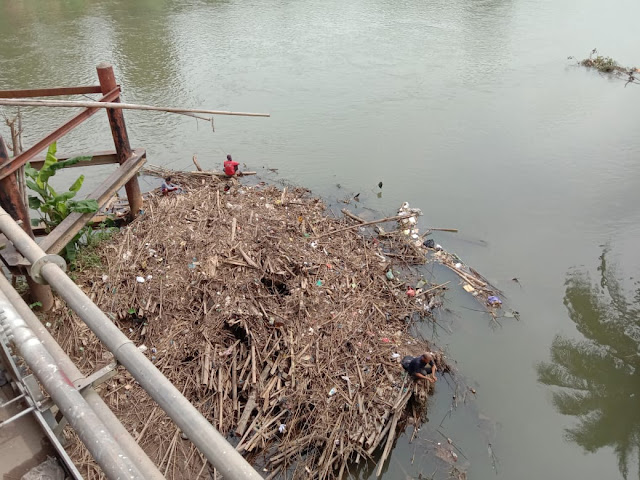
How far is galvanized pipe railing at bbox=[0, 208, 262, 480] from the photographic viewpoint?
1432 mm

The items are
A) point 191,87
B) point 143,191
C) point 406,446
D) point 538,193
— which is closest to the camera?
point 406,446

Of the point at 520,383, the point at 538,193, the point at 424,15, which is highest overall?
the point at 424,15

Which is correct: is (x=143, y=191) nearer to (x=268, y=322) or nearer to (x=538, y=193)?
(x=268, y=322)

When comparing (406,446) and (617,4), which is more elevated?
(617,4)

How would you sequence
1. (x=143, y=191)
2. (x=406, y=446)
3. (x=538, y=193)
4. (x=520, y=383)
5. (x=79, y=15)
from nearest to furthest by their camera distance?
(x=406, y=446) → (x=520, y=383) → (x=143, y=191) → (x=538, y=193) → (x=79, y=15)

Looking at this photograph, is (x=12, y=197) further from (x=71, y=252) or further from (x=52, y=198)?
(x=71, y=252)

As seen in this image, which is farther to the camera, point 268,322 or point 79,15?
point 79,15

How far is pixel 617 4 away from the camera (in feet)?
61.2

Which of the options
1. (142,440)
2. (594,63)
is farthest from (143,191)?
(594,63)

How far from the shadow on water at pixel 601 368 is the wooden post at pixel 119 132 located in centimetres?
570

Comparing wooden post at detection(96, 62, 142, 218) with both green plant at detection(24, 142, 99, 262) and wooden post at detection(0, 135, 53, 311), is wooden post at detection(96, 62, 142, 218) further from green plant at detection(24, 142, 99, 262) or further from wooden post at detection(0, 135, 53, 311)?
wooden post at detection(0, 135, 53, 311)

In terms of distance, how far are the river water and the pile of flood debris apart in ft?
2.23

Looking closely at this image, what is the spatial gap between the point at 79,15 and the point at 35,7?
6.79ft

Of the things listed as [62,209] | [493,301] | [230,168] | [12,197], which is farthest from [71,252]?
[493,301]
